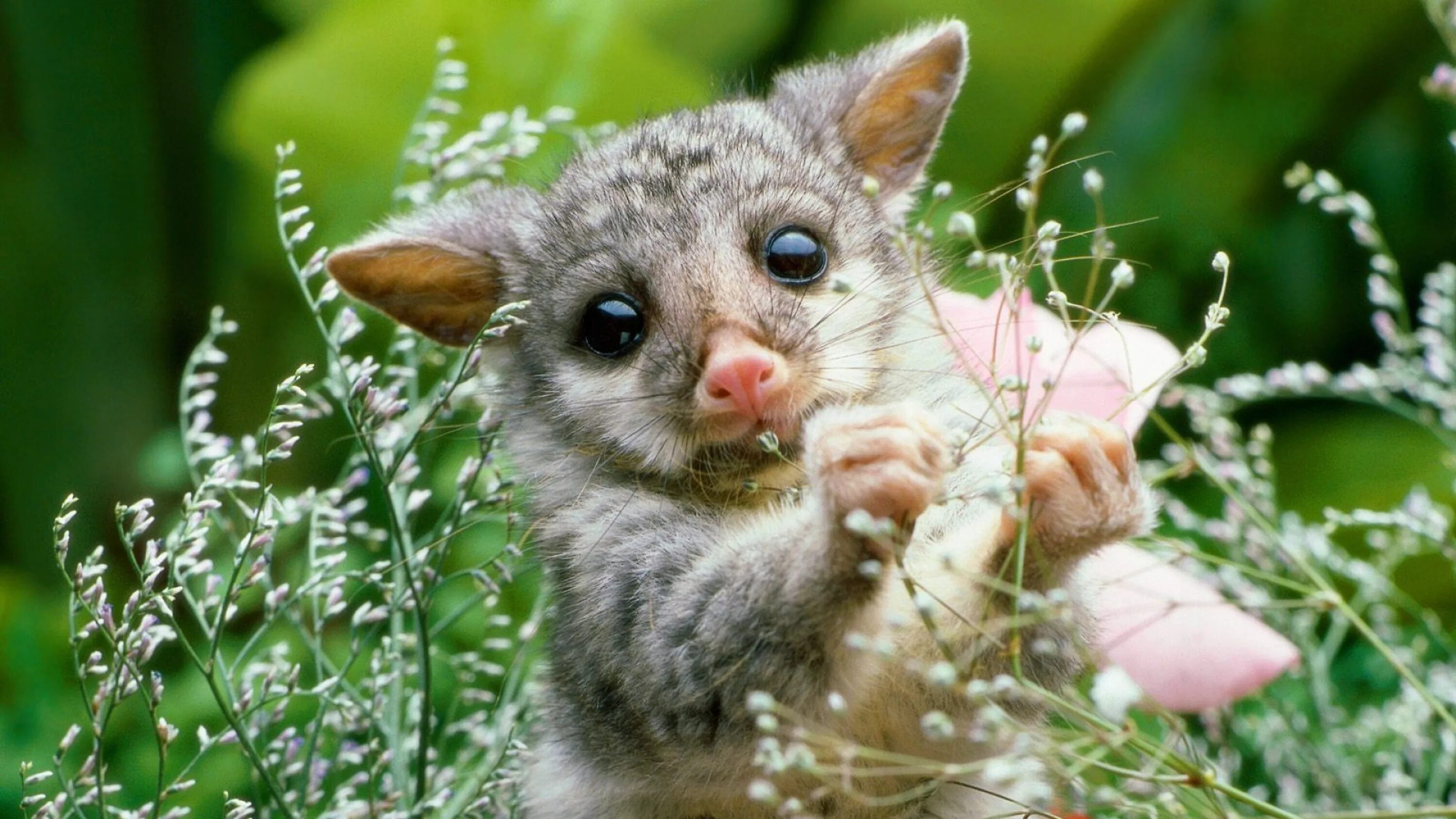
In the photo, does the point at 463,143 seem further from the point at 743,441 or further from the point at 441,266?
the point at 743,441

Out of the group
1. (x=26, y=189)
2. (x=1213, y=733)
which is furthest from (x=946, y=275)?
(x=26, y=189)

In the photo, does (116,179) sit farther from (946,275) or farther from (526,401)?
(946,275)

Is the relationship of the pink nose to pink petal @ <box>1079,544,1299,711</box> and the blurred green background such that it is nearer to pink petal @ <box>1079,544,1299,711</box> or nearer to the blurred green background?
pink petal @ <box>1079,544,1299,711</box>

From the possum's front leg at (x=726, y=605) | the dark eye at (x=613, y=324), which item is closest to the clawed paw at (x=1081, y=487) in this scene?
the possum's front leg at (x=726, y=605)

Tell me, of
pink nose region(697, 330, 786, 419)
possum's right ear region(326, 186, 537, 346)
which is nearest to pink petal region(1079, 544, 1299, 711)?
pink nose region(697, 330, 786, 419)

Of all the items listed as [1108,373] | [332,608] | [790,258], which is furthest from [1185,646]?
[332,608]

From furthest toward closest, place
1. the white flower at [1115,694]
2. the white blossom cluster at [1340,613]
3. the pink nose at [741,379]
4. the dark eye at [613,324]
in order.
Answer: the white blossom cluster at [1340,613] < the dark eye at [613,324] < the pink nose at [741,379] < the white flower at [1115,694]

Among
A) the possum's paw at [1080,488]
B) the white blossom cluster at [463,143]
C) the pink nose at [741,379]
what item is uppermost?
the white blossom cluster at [463,143]

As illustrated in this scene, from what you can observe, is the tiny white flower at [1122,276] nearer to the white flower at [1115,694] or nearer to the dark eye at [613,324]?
the white flower at [1115,694]
